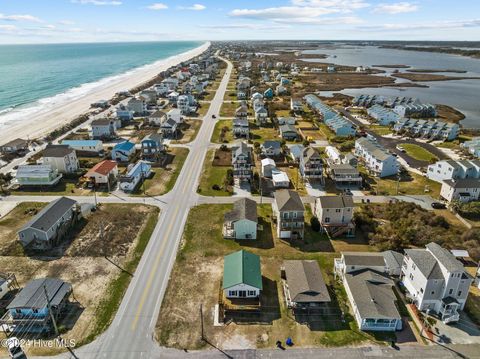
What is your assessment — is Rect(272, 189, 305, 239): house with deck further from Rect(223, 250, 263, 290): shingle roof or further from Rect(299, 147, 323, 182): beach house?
Rect(299, 147, 323, 182): beach house

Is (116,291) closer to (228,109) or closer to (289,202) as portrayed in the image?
(289,202)

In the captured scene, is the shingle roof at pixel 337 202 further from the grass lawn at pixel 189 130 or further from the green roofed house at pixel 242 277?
the grass lawn at pixel 189 130

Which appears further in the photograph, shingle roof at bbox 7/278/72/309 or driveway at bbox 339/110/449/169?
driveway at bbox 339/110/449/169

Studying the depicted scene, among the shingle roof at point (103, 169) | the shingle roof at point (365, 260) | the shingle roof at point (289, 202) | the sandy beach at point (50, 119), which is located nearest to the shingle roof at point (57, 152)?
the shingle roof at point (103, 169)

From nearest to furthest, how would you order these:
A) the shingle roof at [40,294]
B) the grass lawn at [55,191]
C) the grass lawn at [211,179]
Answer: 1. the shingle roof at [40,294]
2. the grass lawn at [55,191]
3. the grass lawn at [211,179]

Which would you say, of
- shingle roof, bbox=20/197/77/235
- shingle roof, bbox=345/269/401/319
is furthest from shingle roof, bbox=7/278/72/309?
shingle roof, bbox=345/269/401/319

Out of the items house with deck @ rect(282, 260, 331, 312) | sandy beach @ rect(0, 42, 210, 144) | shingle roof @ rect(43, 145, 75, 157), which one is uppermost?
shingle roof @ rect(43, 145, 75, 157)

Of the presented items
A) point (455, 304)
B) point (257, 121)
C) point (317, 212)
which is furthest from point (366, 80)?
point (455, 304)

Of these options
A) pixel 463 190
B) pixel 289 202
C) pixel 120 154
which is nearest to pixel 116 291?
pixel 289 202
